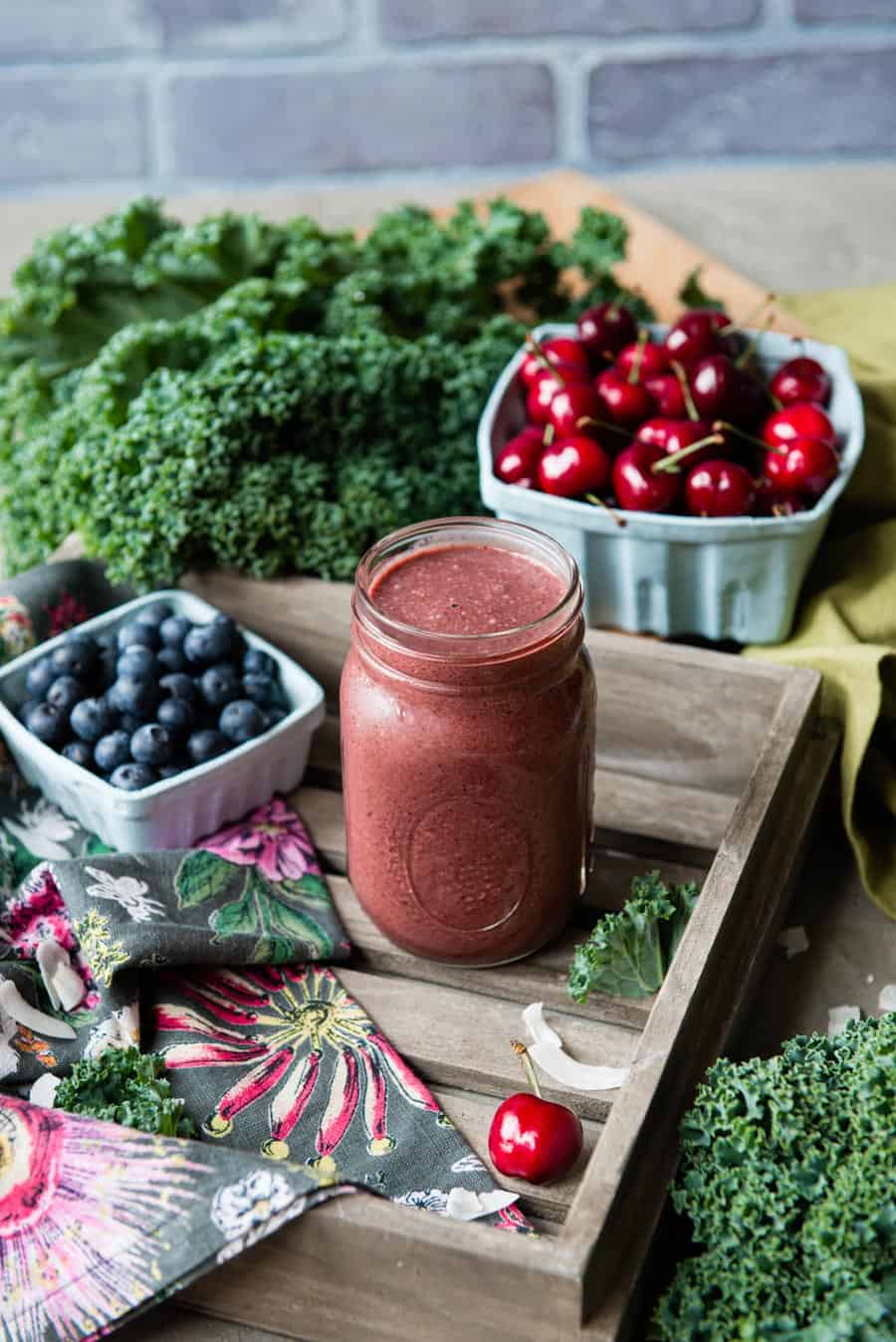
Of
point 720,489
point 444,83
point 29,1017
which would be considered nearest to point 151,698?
point 29,1017

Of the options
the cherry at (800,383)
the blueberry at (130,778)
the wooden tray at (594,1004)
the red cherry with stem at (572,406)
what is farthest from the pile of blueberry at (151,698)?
the cherry at (800,383)

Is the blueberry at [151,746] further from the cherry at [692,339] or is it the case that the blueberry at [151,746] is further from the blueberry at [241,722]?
the cherry at [692,339]

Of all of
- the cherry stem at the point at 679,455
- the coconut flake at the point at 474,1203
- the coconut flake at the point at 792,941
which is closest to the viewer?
the coconut flake at the point at 474,1203

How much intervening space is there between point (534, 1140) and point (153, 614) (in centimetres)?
61

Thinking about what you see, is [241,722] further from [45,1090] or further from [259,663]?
[45,1090]

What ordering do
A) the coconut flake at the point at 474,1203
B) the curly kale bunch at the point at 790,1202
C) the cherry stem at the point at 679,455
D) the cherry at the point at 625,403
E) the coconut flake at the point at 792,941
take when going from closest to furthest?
the curly kale bunch at the point at 790,1202, the coconut flake at the point at 474,1203, the coconut flake at the point at 792,941, the cherry stem at the point at 679,455, the cherry at the point at 625,403

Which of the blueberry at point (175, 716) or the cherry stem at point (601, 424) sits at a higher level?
the cherry stem at point (601, 424)

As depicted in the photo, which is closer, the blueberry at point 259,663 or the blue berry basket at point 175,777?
the blue berry basket at point 175,777

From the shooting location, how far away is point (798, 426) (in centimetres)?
140

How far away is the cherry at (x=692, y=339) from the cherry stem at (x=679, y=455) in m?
0.16

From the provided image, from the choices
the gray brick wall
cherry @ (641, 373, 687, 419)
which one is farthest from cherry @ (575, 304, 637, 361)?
the gray brick wall

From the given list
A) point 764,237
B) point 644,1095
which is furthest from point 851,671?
point 764,237

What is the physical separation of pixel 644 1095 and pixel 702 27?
2.36m

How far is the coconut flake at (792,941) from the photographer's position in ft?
4.05
